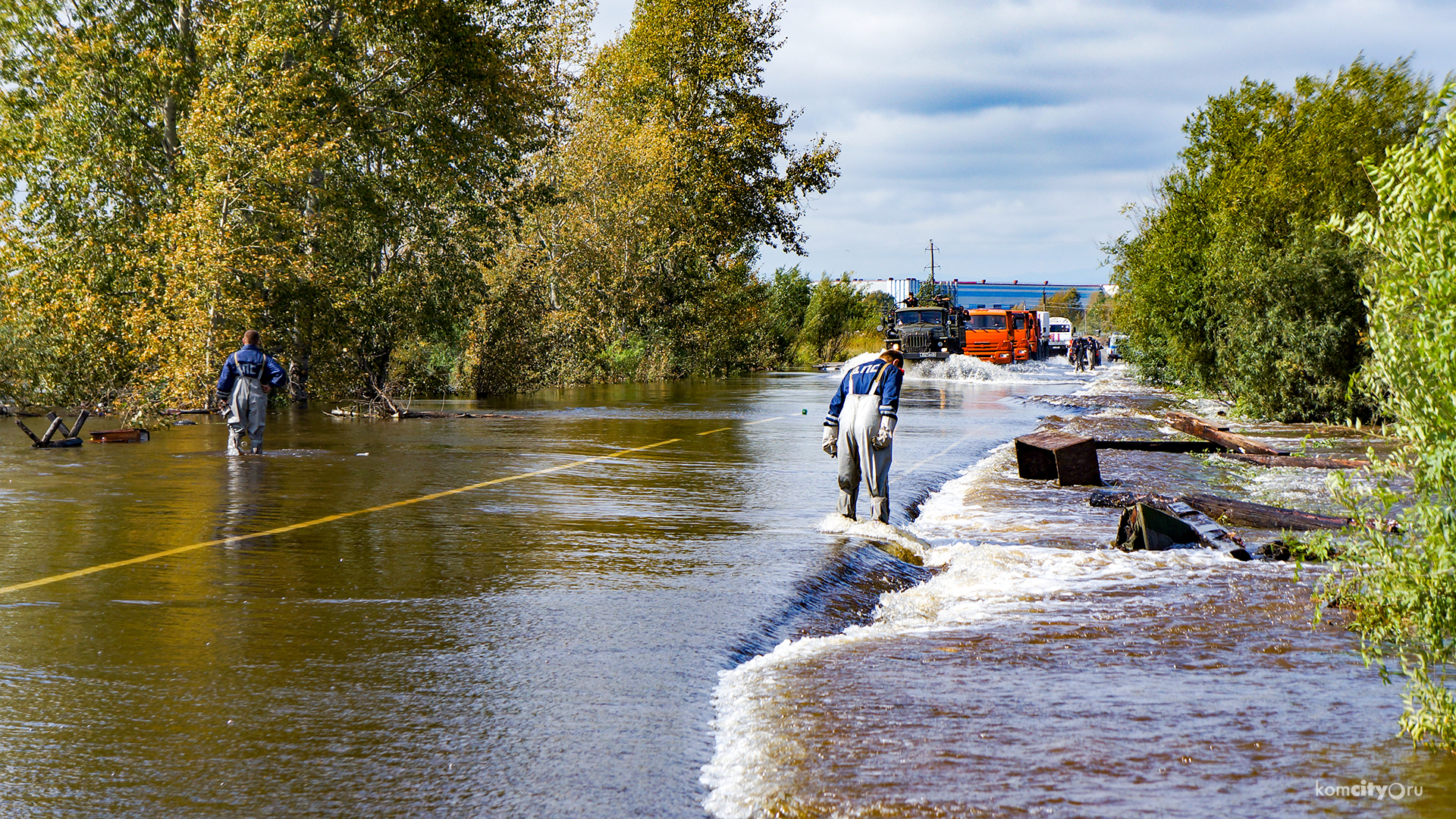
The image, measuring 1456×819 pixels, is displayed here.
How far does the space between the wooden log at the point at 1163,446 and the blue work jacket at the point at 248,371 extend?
12313 mm

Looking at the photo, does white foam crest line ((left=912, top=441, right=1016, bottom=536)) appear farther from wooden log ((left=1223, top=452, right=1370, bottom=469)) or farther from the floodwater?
wooden log ((left=1223, top=452, right=1370, bottom=469))

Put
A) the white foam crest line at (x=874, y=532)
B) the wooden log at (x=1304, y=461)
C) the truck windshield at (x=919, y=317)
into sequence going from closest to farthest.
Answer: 1. the white foam crest line at (x=874, y=532)
2. the wooden log at (x=1304, y=461)
3. the truck windshield at (x=919, y=317)

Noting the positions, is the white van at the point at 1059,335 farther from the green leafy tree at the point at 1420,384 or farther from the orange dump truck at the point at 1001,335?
the green leafy tree at the point at 1420,384

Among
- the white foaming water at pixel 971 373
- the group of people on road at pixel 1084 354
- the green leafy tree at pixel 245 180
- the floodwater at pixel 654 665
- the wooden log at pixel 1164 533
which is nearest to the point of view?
the floodwater at pixel 654 665

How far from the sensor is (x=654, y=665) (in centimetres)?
632

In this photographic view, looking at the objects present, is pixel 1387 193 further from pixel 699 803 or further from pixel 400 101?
pixel 400 101

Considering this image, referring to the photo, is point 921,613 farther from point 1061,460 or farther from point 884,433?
point 1061,460

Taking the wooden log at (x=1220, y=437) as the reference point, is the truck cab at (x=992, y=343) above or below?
above

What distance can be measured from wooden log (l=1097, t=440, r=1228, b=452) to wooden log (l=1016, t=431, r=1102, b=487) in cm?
219

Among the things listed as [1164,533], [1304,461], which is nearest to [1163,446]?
[1304,461]

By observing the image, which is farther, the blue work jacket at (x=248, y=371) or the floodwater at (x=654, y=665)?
the blue work jacket at (x=248, y=371)

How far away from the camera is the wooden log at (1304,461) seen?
599 inches

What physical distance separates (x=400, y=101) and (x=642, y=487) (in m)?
19.2

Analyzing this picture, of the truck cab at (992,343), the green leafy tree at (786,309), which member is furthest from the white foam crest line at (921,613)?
the green leafy tree at (786,309)
